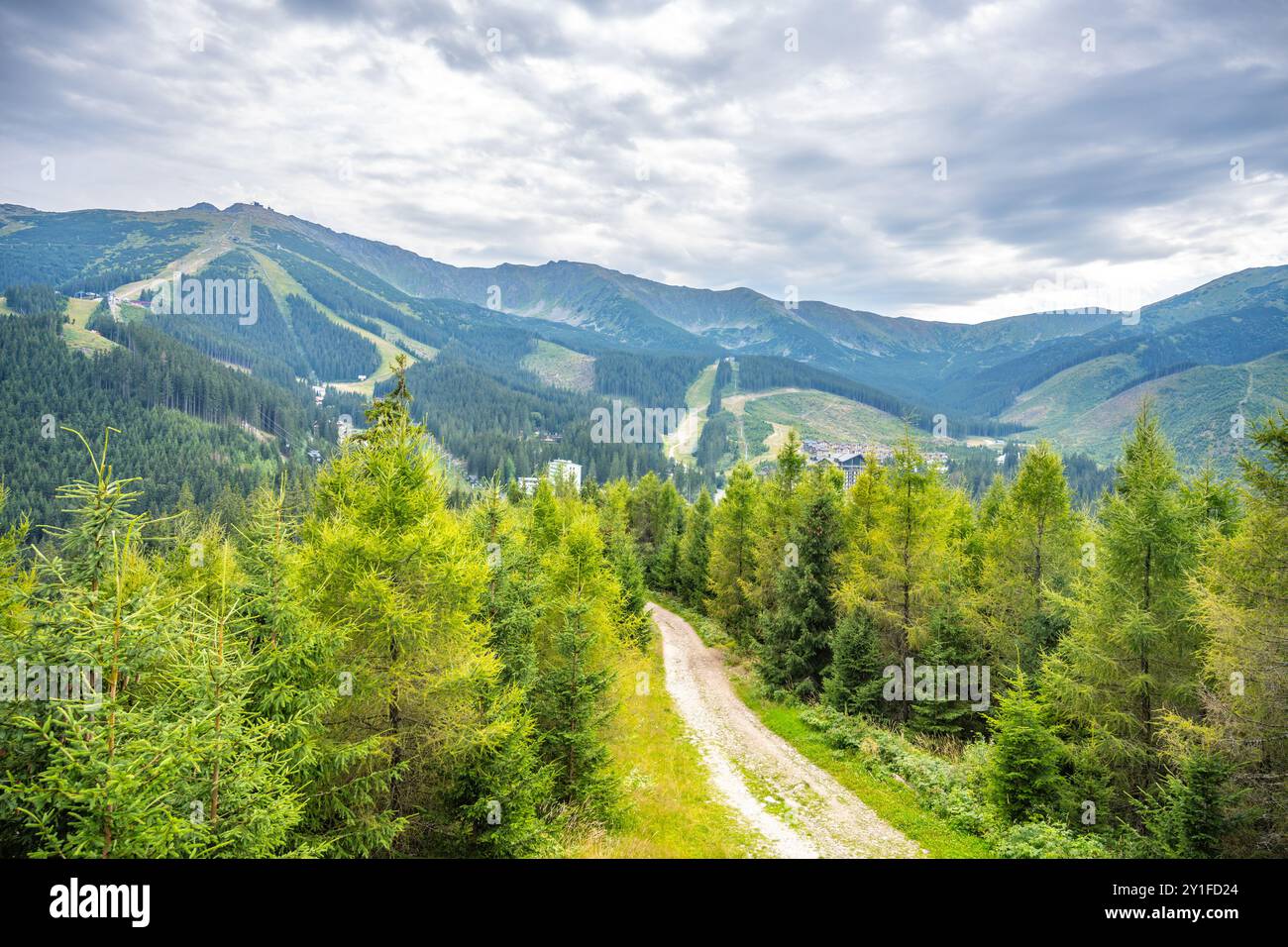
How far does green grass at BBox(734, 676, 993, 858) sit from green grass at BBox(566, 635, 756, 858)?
4197 millimetres

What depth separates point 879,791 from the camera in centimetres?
1850

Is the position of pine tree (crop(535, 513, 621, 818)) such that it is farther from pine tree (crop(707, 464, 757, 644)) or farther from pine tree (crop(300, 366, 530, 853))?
pine tree (crop(707, 464, 757, 644))

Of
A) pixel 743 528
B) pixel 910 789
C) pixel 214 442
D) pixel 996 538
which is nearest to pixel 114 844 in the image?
pixel 910 789

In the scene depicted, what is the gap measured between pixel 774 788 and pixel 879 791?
10.9 ft

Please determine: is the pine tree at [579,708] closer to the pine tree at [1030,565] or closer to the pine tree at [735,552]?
the pine tree at [1030,565]

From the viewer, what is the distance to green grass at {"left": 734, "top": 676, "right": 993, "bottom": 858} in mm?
15219

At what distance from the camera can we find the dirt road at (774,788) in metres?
15.6

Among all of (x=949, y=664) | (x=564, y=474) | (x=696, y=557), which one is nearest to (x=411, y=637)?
(x=949, y=664)

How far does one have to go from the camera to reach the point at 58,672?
21.0 ft

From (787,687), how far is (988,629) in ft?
30.7

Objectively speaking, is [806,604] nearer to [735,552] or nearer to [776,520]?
[776,520]

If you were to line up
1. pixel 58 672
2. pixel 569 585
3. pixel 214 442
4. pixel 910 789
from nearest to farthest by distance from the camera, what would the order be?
1. pixel 58 672
2. pixel 910 789
3. pixel 569 585
4. pixel 214 442
